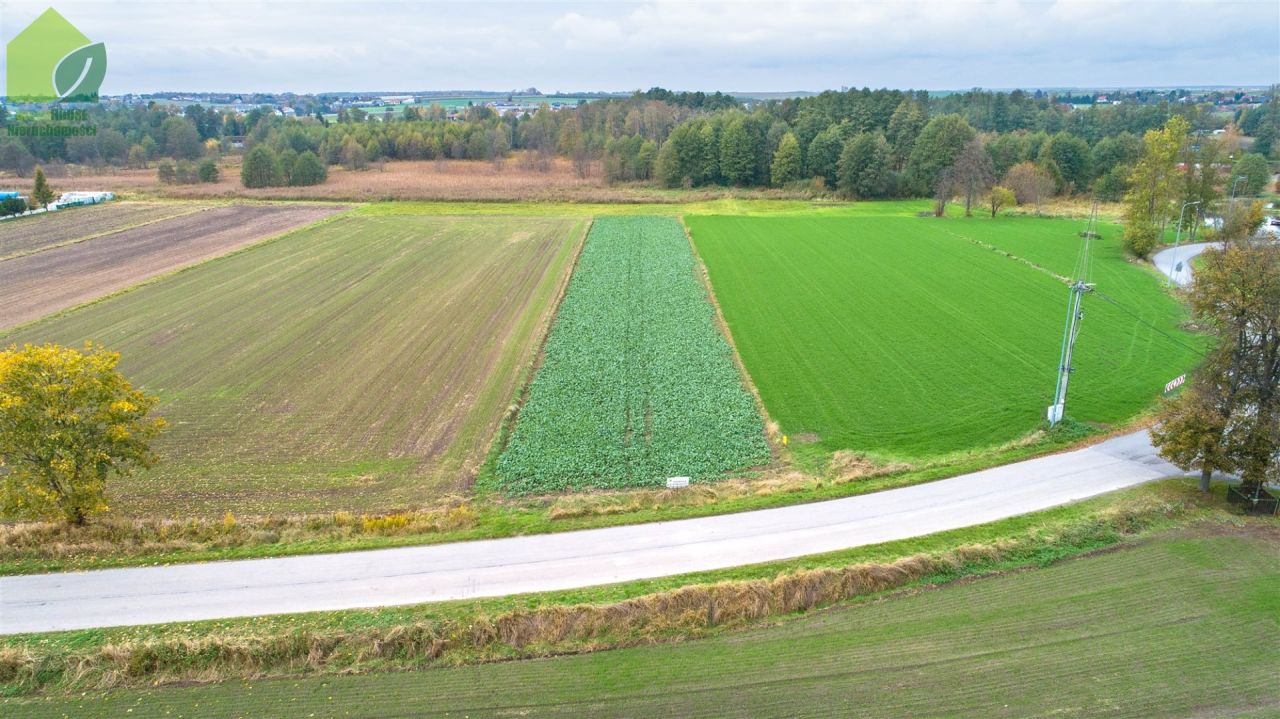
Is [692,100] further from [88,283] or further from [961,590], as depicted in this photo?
[961,590]

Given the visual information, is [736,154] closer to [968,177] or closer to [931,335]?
[968,177]

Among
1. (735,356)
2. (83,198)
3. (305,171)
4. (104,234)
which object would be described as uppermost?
(305,171)

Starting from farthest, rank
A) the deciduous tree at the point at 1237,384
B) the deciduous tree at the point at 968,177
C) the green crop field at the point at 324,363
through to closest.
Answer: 1. the deciduous tree at the point at 968,177
2. the green crop field at the point at 324,363
3. the deciduous tree at the point at 1237,384

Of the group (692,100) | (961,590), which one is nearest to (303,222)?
(961,590)

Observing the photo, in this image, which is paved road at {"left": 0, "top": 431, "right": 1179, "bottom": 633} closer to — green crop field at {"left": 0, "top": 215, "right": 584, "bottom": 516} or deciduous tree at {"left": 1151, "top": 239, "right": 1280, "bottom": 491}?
deciduous tree at {"left": 1151, "top": 239, "right": 1280, "bottom": 491}

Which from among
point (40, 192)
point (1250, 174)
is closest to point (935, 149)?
point (1250, 174)

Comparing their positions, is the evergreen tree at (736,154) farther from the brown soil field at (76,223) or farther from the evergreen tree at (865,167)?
the brown soil field at (76,223)

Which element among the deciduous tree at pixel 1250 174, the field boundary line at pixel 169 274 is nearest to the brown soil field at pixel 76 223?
the field boundary line at pixel 169 274
